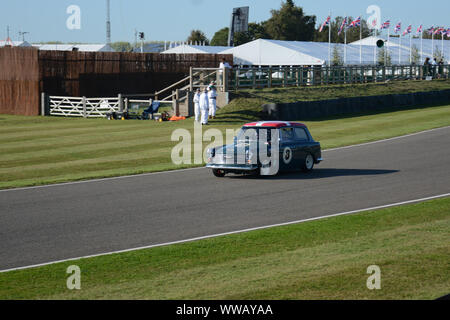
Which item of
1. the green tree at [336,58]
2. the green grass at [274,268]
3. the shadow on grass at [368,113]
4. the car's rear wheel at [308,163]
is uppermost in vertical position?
the green tree at [336,58]

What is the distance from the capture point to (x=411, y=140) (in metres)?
25.7

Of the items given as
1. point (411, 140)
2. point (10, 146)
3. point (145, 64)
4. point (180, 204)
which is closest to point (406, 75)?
point (145, 64)

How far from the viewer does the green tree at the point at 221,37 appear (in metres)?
136

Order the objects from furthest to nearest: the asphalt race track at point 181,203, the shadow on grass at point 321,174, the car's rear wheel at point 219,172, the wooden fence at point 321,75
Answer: the wooden fence at point 321,75 < the car's rear wheel at point 219,172 < the shadow on grass at point 321,174 < the asphalt race track at point 181,203

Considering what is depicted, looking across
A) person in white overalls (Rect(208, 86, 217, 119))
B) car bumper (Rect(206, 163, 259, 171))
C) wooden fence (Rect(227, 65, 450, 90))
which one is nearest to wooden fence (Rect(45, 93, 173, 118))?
person in white overalls (Rect(208, 86, 217, 119))

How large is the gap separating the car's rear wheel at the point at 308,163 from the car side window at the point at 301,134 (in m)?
0.49

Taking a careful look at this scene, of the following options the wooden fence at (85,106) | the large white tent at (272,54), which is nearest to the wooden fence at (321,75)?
the wooden fence at (85,106)

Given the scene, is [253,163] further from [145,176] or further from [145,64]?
[145,64]

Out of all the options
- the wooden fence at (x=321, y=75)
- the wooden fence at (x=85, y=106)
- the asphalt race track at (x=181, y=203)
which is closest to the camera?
the asphalt race track at (x=181, y=203)

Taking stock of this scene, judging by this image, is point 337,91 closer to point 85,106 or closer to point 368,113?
point 368,113

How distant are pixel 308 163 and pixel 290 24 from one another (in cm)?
11258

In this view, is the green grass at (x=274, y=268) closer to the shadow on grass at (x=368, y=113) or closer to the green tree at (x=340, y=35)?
the shadow on grass at (x=368, y=113)

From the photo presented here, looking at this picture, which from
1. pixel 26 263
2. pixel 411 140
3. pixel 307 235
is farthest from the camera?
pixel 411 140

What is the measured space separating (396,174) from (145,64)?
36.0 meters
